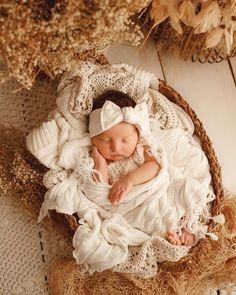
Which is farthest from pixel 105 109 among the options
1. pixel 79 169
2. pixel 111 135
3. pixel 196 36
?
pixel 196 36

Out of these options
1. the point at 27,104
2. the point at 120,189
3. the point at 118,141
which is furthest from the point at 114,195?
the point at 27,104

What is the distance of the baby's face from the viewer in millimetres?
1544

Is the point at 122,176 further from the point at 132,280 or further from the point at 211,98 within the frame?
the point at 211,98

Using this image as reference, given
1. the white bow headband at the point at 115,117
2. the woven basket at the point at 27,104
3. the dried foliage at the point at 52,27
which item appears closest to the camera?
the dried foliage at the point at 52,27

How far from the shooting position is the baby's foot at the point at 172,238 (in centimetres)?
154

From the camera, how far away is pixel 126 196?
1.56 m

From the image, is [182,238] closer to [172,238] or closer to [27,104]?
[172,238]

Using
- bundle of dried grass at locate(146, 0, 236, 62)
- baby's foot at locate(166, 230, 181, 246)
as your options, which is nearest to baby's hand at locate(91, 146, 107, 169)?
baby's foot at locate(166, 230, 181, 246)

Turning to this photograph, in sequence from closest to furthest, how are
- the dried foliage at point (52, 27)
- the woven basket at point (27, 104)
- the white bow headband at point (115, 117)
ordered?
1. the dried foliage at point (52, 27)
2. the white bow headband at point (115, 117)
3. the woven basket at point (27, 104)

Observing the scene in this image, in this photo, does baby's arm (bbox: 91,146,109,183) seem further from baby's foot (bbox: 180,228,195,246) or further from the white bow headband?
baby's foot (bbox: 180,228,195,246)

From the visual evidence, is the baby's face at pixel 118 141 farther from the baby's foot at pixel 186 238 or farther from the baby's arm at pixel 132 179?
the baby's foot at pixel 186 238

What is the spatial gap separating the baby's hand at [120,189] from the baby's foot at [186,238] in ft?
0.65

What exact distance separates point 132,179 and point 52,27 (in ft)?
1.62

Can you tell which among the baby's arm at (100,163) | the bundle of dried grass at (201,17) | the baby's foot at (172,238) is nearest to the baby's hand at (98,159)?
the baby's arm at (100,163)
